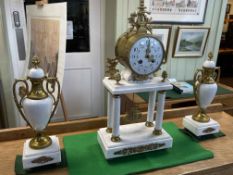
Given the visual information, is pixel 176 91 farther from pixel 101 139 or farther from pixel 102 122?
pixel 101 139

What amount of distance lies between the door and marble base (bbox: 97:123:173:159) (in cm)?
167

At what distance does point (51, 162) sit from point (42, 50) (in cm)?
105

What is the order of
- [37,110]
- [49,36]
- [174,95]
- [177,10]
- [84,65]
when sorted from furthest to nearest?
[84,65]
[177,10]
[174,95]
[49,36]
[37,110]

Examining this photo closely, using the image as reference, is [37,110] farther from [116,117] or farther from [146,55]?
[146,55]

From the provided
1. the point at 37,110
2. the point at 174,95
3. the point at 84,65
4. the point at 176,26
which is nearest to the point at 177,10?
the point at 176,26

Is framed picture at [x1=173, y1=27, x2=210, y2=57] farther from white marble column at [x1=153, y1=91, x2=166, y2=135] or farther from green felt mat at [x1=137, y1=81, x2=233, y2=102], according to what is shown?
white marble column at [x1=153, y1=91, x2=166, y2=135]

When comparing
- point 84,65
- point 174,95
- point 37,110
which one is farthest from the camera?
point 84,65

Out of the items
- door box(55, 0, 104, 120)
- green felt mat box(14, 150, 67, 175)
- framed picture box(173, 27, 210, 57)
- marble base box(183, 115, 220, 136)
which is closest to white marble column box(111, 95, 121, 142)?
green felt mat box(14, 150, 67, 175)

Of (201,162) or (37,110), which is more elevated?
(37,110)

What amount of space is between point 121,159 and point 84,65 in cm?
180

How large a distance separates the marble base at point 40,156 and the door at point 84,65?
1766 millimetres

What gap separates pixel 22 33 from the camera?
7.19ft

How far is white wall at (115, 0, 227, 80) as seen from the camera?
6.38ft

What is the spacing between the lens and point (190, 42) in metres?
2.17
